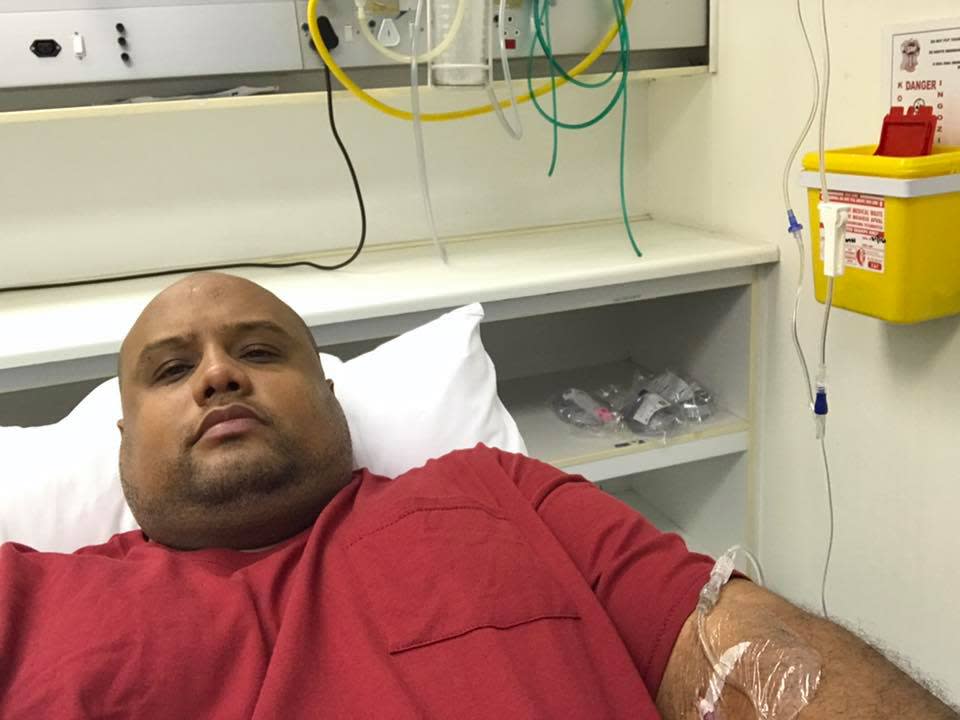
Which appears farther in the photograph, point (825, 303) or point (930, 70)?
point (825, 303)

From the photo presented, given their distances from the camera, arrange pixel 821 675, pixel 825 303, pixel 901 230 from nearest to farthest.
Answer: pixel 821 675
pixel 901 230
pixel 825 303

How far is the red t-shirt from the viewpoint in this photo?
32.0 inches

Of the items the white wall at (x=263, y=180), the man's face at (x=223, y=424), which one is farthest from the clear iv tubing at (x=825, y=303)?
the man's face at (x=223, y=424)

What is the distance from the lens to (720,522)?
2.04 m

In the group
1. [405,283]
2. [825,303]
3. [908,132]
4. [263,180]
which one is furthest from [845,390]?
[263,180]

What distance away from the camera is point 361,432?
1.36m

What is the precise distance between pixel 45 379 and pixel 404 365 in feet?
1.92

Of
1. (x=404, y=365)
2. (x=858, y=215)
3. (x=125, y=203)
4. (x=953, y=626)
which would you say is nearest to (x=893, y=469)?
(x=953, y=626)

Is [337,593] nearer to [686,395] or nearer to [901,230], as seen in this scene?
[901,230]

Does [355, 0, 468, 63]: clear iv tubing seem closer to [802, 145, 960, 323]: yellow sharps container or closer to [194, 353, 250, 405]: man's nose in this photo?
[802, 145, 960, 323]: yellow sharps container

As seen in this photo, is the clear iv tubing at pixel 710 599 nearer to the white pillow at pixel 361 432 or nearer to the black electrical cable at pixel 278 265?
the white pillow at pixel 361 432

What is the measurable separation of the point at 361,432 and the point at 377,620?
0.50m

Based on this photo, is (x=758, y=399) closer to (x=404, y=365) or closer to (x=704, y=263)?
(x=704, y=263)

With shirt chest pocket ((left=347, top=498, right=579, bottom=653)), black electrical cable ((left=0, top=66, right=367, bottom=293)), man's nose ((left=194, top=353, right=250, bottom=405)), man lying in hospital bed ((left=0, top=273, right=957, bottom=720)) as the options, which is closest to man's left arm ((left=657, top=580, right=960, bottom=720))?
man lying in hospital bed ((left=0, top=273, right=957, bottom=720))
